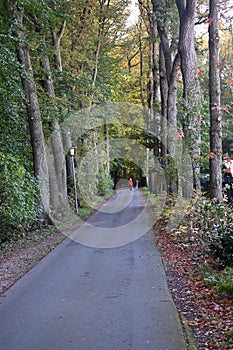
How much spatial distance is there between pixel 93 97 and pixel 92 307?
55.2ft

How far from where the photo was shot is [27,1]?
10773 mm

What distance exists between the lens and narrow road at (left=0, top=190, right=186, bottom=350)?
172 inches

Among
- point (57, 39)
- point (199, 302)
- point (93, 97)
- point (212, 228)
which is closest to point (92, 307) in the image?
point (199, 302)

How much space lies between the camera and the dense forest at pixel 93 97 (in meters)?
9.55

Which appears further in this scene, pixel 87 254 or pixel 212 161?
pixel 87 254

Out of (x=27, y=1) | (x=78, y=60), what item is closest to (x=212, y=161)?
(x=27, y=1)

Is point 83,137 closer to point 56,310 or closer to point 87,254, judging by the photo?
point 87,254

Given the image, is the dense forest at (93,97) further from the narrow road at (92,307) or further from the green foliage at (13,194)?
the narrow road at (92,307)

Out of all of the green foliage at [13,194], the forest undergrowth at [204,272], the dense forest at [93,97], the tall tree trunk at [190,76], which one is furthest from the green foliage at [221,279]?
the green foliage at [13,194]

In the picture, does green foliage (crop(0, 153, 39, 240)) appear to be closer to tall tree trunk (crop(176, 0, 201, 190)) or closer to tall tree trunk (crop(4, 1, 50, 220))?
tall tree trunk (crop(4, 1, 50, 220))

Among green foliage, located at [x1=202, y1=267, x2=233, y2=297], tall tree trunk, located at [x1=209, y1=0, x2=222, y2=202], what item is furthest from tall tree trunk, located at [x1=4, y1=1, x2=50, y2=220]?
green foliage, located at [x1=202, y1=267, x2=233, y2=297]

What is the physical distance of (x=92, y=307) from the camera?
5562 mm

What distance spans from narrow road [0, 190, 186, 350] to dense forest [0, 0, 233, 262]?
2.58m

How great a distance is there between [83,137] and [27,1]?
12750 millimetres
